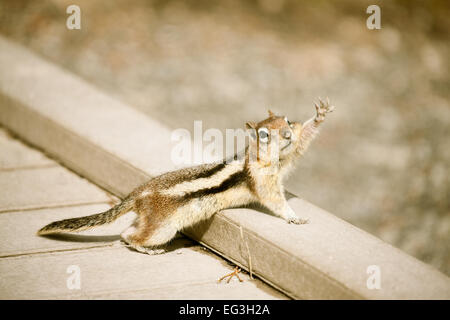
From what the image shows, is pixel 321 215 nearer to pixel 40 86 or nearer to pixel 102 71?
pixel 40 86

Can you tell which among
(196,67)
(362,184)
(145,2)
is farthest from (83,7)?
(362,184)

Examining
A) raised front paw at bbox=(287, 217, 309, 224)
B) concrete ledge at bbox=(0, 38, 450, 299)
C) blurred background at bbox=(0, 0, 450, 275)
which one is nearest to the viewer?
concrete ledge at bbox=(0, 38, 450, 299)

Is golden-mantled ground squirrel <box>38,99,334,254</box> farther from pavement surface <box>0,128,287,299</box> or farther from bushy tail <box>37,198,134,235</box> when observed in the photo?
pavement surface <box>0,128,287,299</box>

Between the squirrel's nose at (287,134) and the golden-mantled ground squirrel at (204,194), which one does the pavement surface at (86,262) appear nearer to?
the golden-mantled ground squirrel at (204,194)

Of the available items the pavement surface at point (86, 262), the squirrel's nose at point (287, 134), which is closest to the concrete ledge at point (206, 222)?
the pavement surface at point (86, 262)

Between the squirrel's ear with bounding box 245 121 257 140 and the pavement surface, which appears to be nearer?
the pavement surface

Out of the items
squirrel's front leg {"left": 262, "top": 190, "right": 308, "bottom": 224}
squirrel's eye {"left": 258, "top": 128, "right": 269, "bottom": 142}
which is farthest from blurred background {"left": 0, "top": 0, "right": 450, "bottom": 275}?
squirrel's eye {"left": 258, "top": 128, "right": 269, "bottom": 142}
